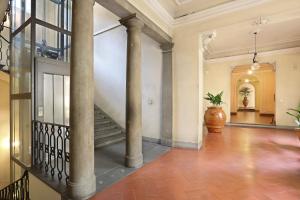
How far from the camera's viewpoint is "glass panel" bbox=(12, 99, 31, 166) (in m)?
3.57

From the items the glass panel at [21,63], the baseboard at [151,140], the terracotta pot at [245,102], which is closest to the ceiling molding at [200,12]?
the glass panel at [21,63]

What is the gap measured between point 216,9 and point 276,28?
2.92 meters

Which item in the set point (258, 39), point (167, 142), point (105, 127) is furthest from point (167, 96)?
point (258, 39)

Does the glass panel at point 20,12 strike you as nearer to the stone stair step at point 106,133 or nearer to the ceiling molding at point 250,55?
the stone stair step at point 106,133

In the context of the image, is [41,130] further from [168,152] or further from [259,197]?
[259,197]

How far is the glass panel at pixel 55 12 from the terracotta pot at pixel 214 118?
5145 mm

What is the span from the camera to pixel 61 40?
13.0ft

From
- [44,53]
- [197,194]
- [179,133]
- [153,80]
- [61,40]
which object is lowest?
[197,194]

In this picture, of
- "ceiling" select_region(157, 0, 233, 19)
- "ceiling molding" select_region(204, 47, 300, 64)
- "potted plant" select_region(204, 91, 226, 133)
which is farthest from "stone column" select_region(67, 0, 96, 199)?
"ceiling molding" select_region(204, 47, 300, 64)

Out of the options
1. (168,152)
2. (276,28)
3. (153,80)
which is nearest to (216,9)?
(153,80)

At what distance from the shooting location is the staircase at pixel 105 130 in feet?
15.9

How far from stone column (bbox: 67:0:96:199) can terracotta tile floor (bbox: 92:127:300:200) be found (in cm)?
34

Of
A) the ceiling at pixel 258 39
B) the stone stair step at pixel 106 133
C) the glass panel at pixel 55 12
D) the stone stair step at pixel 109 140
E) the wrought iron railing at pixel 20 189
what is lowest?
the wrought iron railing at pixel 20 189

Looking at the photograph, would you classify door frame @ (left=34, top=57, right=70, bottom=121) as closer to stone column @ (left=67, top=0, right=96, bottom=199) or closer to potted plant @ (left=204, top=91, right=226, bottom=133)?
stone column @ (left=67, top=0, right=96, bottom=199)
